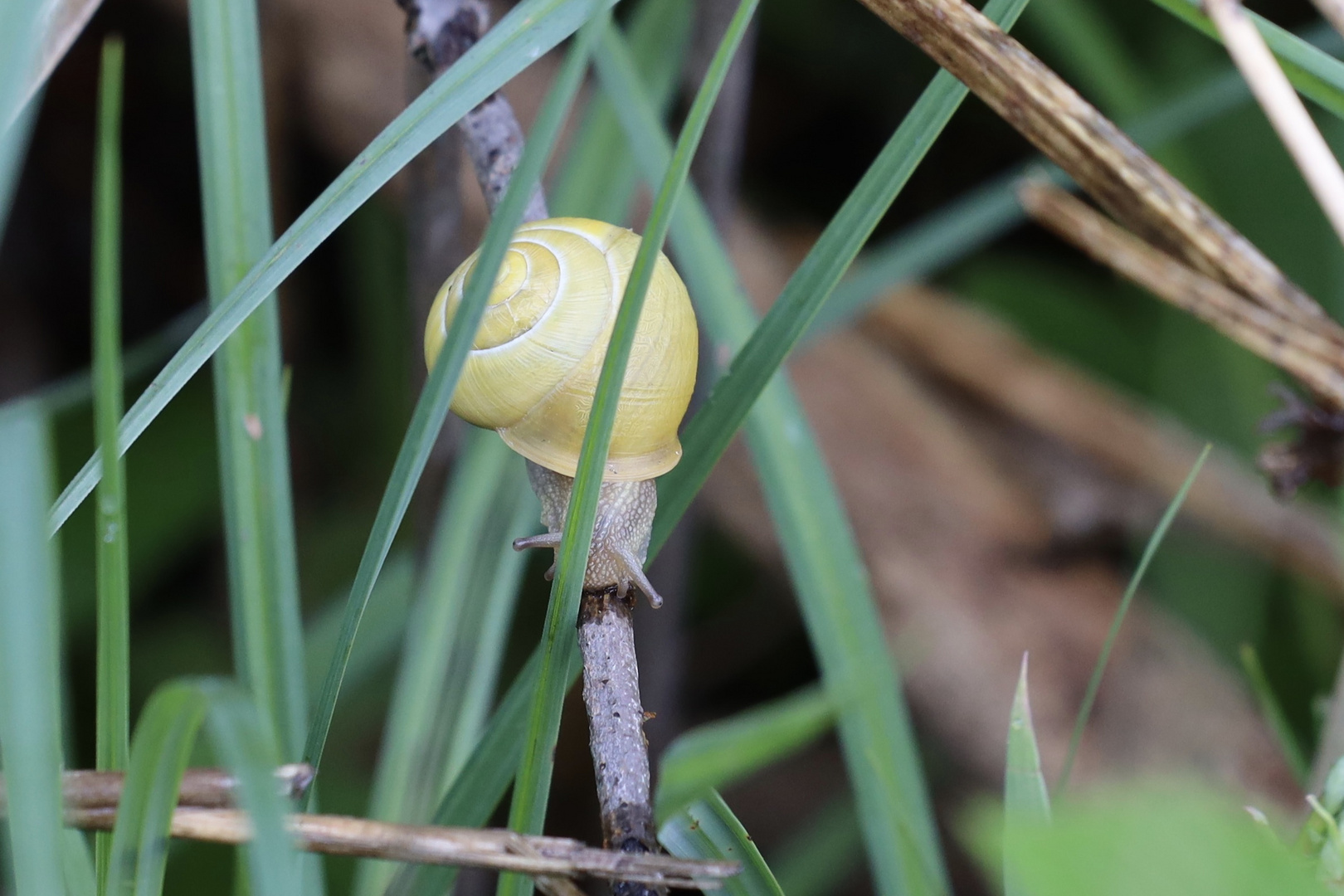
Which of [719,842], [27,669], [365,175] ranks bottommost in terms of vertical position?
[719,842]

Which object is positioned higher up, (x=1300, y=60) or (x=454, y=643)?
(x=1300, y=60)

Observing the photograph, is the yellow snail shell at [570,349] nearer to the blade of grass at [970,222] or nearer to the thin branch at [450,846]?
the thin branch at [450,846]

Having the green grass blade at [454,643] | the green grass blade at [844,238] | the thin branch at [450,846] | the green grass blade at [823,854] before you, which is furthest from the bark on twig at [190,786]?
the green grass blade at [823,854]

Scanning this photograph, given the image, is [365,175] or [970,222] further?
[970,222]

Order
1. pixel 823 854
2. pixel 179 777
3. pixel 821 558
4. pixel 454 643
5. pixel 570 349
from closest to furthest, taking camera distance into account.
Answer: pixel 179 777
pixel 570 349
pixel 821 558
pixel 454 643
pixel 823 854

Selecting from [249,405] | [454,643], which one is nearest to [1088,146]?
[249,405]

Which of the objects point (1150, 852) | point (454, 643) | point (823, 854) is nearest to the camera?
point (1150, 852)

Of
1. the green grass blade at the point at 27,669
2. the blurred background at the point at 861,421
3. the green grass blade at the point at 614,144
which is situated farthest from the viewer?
the blurred background at the point at 861,421

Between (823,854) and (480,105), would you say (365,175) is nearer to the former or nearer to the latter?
(480,105)
